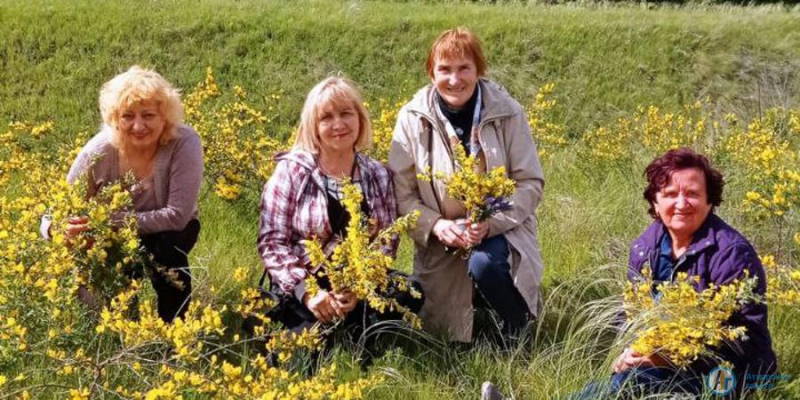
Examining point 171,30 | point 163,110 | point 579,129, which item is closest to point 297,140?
point 163,110

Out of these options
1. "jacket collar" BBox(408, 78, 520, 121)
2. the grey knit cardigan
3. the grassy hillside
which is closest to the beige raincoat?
"jacket collar" BBox(408, 78, 520, 121)

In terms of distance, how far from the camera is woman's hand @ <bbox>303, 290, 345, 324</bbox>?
271 centimetres

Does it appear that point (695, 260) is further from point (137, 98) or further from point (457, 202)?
point (137, 98)

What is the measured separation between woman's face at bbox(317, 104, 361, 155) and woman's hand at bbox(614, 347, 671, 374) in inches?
51.9

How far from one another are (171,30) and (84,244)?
7023mm

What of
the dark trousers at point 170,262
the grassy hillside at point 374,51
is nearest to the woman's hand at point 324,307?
the dark trousers at point 170,262

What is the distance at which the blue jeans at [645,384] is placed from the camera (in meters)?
2.50

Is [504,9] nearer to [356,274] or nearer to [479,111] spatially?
[479,111]

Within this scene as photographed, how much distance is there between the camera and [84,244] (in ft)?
7.83

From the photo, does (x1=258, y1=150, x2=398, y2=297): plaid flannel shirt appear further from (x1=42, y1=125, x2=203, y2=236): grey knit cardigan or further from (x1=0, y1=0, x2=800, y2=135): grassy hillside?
(x1=0, y1=0, x2=800, y2=135): grassy hillside

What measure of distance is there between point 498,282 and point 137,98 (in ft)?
5.18

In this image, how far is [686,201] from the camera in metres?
2.56

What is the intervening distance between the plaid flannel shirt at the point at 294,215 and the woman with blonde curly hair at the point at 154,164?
35 cm

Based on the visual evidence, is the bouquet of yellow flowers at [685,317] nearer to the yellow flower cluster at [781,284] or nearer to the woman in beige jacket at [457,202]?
the yellow flower cluster at [781,284]
